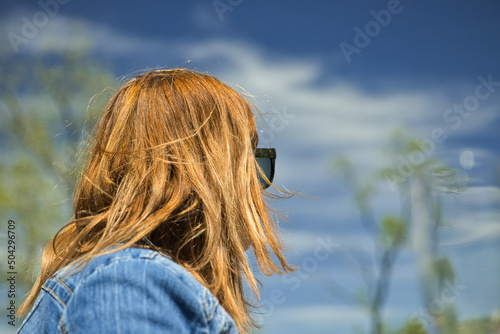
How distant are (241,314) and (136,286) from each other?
447mm

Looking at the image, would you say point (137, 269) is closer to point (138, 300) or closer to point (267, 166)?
point (138, 300)

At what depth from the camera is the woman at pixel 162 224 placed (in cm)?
92

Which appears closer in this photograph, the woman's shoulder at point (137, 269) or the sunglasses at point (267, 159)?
the woman's shoulder at point (137, 269)

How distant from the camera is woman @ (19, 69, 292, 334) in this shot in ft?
3.01

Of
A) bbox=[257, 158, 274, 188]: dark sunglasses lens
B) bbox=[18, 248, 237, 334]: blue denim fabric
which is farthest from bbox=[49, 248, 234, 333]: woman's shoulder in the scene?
bbox=[257, 158, 274, 188]: dark sunglasses lens

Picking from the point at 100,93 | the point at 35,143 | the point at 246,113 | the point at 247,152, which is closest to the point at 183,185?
the point at 247,152

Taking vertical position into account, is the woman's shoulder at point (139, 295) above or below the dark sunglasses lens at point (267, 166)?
below

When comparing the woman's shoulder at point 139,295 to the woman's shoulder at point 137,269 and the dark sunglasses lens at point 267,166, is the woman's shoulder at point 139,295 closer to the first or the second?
the woman's shoulder at point 137,269

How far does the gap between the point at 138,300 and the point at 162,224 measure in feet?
1.06

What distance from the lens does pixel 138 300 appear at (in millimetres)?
894

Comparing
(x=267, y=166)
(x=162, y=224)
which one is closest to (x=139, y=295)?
(x=162, y=224)

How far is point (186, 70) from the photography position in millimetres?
1564

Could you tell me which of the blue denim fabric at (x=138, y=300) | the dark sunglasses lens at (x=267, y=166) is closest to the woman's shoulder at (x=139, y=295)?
the blue denim fabric at (x=138, y=300)

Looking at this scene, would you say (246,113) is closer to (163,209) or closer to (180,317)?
(163,209)
